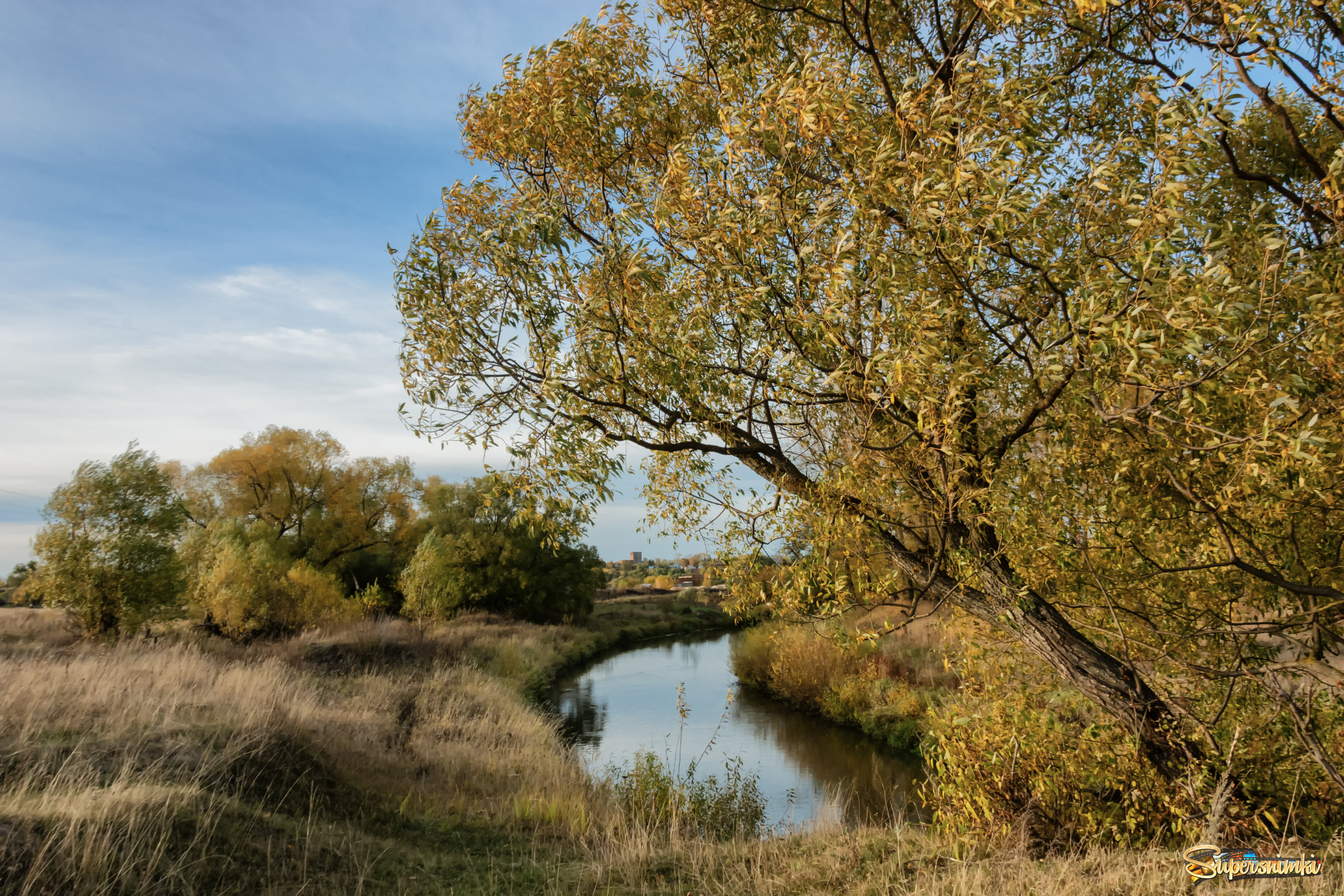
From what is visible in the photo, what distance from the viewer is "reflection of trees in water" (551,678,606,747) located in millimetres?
18203

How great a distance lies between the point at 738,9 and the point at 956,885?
7.73 metres

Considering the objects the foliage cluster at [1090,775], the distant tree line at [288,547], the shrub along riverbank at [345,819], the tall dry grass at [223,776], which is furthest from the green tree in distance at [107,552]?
the foliage cluster at [1090,775]

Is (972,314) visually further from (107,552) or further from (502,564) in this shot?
(502,564)

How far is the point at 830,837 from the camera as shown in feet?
24.1

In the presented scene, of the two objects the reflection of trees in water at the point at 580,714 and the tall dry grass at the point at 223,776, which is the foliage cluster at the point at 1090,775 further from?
the reflection of trees in water at the point at 580,714

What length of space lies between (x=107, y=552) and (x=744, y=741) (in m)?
17.3

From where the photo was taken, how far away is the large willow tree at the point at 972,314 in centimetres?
418

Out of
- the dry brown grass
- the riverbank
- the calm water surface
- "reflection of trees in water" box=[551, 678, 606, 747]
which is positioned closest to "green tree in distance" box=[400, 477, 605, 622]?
the calm water surface

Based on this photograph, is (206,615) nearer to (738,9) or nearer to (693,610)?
(738,9)

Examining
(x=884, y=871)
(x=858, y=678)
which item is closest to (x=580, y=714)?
(x=858, y=678)

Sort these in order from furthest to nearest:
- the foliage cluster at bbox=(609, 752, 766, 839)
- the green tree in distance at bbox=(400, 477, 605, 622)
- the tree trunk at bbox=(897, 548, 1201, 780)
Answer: the green tree in distance at bbox=(400, 477, 605, 622)
the foliage cluster at bbox=(609, 752, 766, 839)
the tree trunk at bbox=(897, 548, 1201, 780)

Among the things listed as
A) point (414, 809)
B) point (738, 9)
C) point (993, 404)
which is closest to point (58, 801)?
point (414, 809)
